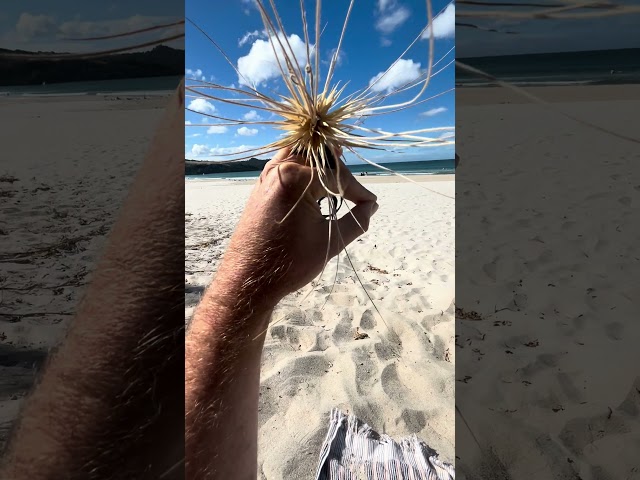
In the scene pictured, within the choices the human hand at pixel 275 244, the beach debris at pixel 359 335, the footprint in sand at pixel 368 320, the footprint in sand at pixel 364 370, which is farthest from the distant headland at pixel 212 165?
the footprint in sand at pixel 368 320

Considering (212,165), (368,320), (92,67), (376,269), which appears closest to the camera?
(92,67)

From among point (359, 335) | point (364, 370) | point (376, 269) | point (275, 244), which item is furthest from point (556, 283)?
point (376, 269)

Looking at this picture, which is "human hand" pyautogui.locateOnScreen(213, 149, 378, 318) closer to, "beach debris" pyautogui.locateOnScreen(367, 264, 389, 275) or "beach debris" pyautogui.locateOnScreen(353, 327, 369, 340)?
"beach debris" pyautogui.locateOnScreen(353, 327, 369, 340)

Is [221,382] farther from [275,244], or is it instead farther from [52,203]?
[52,203]

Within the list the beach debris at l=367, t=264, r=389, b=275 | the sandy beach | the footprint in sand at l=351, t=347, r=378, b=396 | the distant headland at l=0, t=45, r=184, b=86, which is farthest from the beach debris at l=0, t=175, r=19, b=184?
the beach debris at l=367, t=264, r=389, b=275

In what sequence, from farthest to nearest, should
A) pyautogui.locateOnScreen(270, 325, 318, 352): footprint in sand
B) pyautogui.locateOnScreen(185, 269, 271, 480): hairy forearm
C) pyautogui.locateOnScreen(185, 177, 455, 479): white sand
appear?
pyautogui.locateOnScreen(270, 325, 318, 352): footprint in sand → pyautogui.locateOnScreen(185, 177, 455, 479): white sand → pyautogui.locateOnScreen(185, 269, 271, 480): hairy forearm

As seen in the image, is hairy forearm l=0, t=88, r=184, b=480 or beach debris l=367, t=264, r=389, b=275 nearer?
hairy forearm l=0, t=88, r=184, b=480
